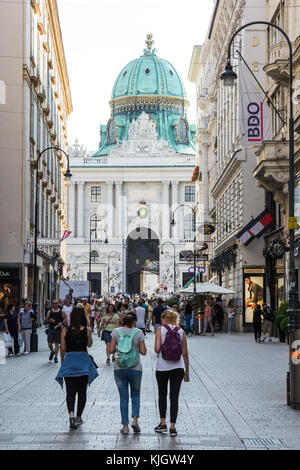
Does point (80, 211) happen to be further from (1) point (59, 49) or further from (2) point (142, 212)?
(1) point (59, 49)

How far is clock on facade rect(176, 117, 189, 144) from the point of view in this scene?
403 feet

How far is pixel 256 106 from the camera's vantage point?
108 ft

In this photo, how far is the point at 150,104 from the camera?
123250 millimetres

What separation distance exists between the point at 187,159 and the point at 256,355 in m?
93.1

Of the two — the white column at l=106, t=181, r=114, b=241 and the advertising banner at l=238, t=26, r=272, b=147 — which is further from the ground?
the white column at l=106, t=181, r=114, b=241

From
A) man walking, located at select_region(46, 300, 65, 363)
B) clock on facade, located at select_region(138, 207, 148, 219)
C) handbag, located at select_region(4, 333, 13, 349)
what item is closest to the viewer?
man walking, located at select_region(46, 300, 65, 363)

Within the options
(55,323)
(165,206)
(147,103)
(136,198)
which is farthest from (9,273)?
(147,103)

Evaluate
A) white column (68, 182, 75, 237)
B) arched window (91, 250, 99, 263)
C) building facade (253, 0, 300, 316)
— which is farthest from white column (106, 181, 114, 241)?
building facade (253, 0, 300, 316)

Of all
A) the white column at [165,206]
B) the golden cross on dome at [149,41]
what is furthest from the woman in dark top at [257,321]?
the golden cross on dome at [149,41]

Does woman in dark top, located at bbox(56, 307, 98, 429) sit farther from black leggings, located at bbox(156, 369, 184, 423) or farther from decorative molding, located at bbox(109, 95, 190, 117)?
decorative molding, located at bbox(109, 95, 190, 117)

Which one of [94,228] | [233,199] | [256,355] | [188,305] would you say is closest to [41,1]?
[233,199]

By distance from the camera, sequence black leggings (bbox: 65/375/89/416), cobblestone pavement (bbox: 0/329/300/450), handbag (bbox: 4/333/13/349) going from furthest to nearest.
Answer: handbag (bbox: 4/333/13/349)
black leggings (bbox: 65/375/89/416)
cobblestone pavement (bbox: 0/329/300/450)

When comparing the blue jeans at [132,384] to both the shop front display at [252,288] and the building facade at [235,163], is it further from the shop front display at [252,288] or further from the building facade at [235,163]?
the shop front display at [252,288]

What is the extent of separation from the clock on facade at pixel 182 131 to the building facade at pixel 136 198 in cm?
15
